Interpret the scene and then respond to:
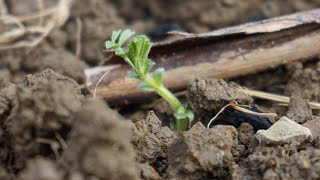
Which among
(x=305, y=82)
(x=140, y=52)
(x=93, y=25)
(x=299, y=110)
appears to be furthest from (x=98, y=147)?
(x=93, y=25)

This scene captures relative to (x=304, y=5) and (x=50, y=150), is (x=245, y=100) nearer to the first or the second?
(x=50, y=150)

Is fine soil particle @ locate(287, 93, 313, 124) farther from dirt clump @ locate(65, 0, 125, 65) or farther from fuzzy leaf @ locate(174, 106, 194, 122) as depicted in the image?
dirt clump @ locate(65, 0, 125, 65)

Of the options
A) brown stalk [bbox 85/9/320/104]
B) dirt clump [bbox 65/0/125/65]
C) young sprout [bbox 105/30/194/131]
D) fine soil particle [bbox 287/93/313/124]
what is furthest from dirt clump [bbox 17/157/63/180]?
dirt clump [bbox 65/0/125/65]

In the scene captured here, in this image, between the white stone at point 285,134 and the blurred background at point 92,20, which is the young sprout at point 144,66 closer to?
the white stone at point 285,134

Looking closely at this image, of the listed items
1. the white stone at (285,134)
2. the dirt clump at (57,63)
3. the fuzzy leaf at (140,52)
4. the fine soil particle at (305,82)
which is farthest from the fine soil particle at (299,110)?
the dirt clump at (57,63)

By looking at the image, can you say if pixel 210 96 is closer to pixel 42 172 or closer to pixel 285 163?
pixel 285 163

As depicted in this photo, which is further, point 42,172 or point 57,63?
point 57,63
